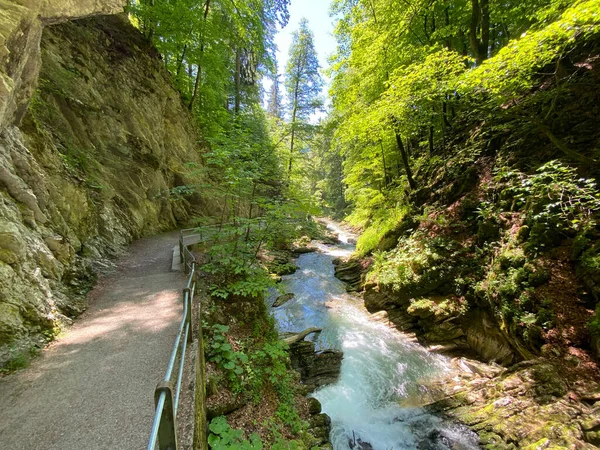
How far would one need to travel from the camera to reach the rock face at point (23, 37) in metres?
3.22

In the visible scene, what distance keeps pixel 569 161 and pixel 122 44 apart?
18048 mm

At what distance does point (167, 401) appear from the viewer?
202cm

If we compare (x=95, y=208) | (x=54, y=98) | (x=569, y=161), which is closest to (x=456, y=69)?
(x=569, y=161)

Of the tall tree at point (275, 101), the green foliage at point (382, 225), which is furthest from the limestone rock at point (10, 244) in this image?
the tall tree at point (275, 101)

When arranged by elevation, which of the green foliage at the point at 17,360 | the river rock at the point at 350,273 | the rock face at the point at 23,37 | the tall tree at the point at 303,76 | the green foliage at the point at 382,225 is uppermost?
the tall tree at the point at 303,76

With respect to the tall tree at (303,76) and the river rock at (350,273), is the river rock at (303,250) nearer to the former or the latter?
the river rock at (350,273)

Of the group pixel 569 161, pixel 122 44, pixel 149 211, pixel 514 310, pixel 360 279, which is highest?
pixel 122 44

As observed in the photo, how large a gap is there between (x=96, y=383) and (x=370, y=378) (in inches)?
241

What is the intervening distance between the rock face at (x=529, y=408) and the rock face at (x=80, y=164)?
26.1 feet

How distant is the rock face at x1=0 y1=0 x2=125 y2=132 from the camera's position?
3.22m

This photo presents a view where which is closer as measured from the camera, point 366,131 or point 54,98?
point 54,98

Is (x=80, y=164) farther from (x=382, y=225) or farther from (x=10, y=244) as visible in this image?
(x=382, y=225)

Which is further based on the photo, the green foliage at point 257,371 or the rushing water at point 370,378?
the rushing water at point 370,378

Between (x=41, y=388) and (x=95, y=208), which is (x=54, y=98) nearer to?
(x=95, y=208)
